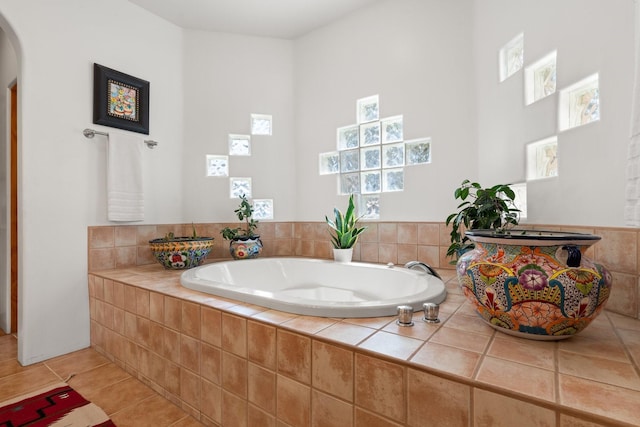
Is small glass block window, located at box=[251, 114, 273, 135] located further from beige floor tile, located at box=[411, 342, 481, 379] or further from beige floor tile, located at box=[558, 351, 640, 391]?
beige floor tile, located at box=[558, 351, 640, 391]

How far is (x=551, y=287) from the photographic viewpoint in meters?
0.84

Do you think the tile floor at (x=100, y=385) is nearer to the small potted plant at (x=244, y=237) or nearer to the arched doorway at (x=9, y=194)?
the arched doorway at (x=9, y=194)

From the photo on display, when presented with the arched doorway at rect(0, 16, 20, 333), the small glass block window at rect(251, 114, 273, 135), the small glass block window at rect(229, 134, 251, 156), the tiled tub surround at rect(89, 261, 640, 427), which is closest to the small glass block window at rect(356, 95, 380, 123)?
the small glass block window at rect(251, 114, 273, 135)

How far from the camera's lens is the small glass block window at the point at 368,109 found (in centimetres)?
242

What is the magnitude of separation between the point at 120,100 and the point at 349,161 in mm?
1749

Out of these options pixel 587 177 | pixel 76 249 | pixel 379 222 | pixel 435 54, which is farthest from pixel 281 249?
pixel 587 177

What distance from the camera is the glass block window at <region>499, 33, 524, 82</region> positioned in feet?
5.54

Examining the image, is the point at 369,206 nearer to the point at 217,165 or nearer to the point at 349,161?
the point at 349,161

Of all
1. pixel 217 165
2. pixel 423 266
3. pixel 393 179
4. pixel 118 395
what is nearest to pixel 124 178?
pixel 217 165

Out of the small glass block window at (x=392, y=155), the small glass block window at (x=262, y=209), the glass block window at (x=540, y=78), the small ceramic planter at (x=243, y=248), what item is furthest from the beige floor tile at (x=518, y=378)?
the small glass block window at (x=262, y=209)

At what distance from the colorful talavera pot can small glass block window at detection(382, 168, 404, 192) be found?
138 cm

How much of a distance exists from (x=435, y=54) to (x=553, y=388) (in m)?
2.10

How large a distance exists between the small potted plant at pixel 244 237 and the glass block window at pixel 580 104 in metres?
2.06

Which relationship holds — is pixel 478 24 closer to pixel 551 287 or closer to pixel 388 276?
pixel 388 276
